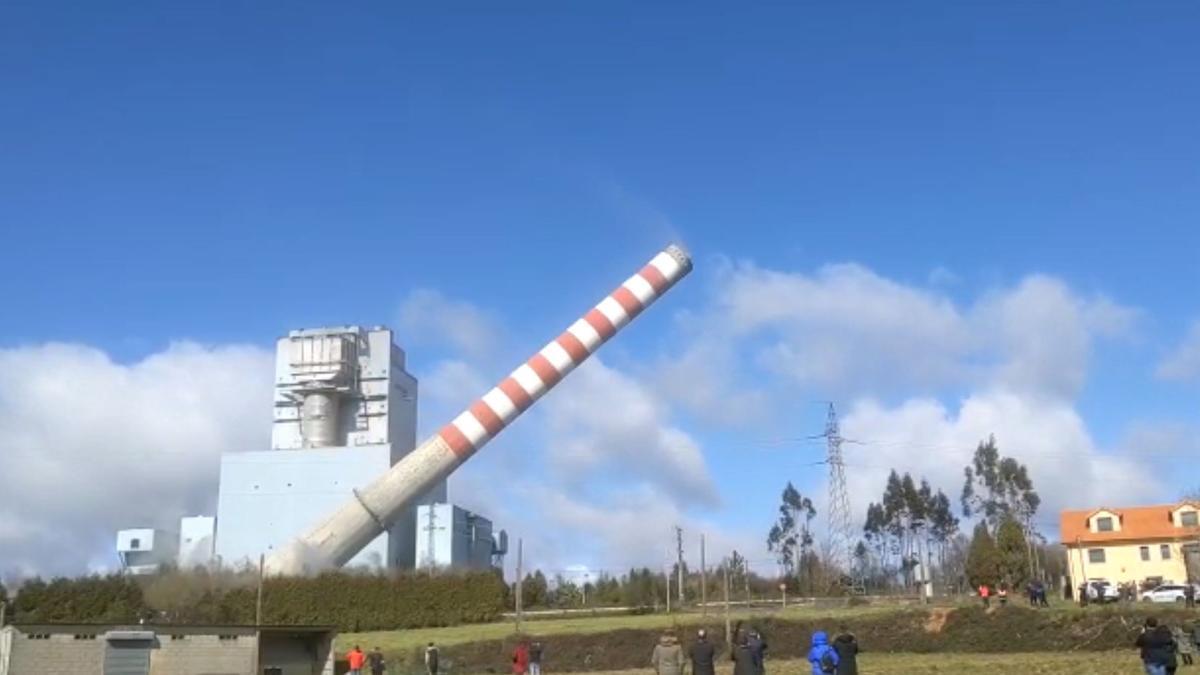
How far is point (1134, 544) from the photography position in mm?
75000

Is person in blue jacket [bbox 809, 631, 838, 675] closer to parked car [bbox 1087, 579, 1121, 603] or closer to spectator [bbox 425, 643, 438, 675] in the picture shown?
spectator [bbox 425, 643, 438, 675]

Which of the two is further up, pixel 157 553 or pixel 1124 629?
pixel 157 553

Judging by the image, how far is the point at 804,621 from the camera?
4816 cm

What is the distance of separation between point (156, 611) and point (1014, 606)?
141 feet

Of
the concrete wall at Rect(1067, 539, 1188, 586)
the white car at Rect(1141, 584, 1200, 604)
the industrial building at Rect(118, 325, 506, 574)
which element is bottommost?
the white car at Rect(1141, 584, 1200, 604)

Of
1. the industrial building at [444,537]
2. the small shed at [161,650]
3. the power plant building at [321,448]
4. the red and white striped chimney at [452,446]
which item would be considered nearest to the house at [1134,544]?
the red and white striped chimney at [452,446]

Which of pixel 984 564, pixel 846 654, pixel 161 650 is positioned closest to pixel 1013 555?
pixel 984 564

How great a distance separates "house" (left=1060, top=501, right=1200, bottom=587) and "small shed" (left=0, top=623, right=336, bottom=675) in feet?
181

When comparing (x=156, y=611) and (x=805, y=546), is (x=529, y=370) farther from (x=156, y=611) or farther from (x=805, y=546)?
(x=805, y=546)

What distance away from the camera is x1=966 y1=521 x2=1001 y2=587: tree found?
69062 millimetres

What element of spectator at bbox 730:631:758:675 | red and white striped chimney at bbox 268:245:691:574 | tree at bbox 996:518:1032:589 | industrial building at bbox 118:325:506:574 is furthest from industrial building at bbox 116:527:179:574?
spectator at bbox 730:631:758:675

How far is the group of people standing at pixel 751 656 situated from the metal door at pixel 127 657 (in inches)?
528

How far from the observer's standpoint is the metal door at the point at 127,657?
27.4 metres

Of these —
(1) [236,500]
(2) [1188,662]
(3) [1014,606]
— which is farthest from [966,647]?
(1) [236,500]
